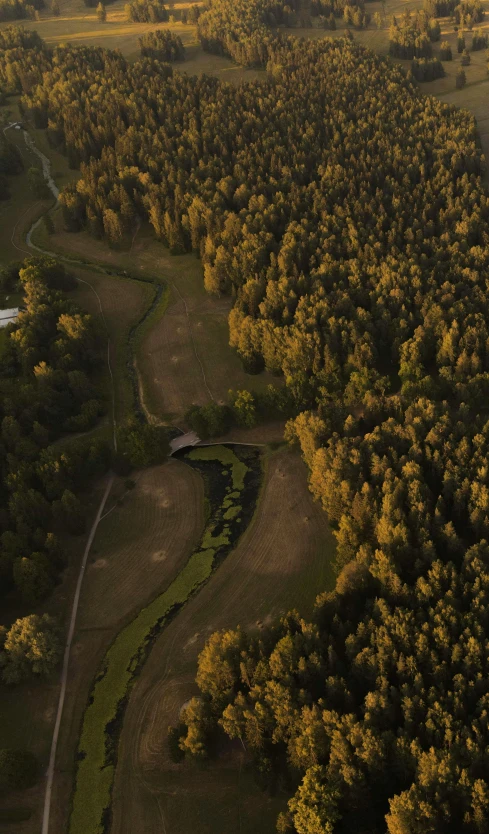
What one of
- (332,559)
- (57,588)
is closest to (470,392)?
(332,559)

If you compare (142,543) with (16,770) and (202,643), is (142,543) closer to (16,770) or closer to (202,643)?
(202,643)

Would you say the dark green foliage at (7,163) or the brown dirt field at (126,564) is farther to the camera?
the dark green foliage at (7,163)

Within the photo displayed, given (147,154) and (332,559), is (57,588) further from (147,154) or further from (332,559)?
(147,154)

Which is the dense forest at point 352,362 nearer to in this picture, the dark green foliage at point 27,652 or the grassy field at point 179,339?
the grassy field at point 179,339

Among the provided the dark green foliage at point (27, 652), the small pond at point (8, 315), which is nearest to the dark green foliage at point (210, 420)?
the dark green foliage at point (27, 652)

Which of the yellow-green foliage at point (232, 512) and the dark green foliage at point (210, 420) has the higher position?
the dark green foliage at point (210, 420)
